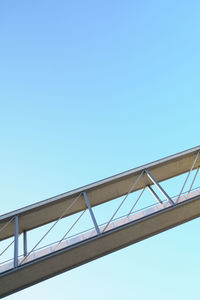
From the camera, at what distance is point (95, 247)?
9633mm

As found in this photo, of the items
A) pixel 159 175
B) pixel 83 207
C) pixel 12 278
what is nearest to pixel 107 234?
pixel 12 278

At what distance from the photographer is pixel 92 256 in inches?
390

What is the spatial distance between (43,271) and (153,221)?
562 centimetres

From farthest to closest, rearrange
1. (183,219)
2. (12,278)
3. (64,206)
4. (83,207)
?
(83,207) → (64,206) → (183,219) → (12,278)

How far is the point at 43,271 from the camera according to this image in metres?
9.20

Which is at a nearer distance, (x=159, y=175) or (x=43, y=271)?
(x=43, y=271)

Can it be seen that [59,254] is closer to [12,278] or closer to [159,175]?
[12,278]

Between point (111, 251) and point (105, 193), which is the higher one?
point (105, 193)

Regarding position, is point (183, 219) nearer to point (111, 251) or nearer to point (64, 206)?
point (111, 251)

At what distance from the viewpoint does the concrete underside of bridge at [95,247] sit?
8797 mm

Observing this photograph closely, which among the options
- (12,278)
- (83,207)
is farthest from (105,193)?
(12,278)

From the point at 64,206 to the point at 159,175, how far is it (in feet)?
23.9

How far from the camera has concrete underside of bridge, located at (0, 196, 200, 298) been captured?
880 centimetres

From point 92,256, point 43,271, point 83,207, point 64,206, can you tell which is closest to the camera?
point 43,271
